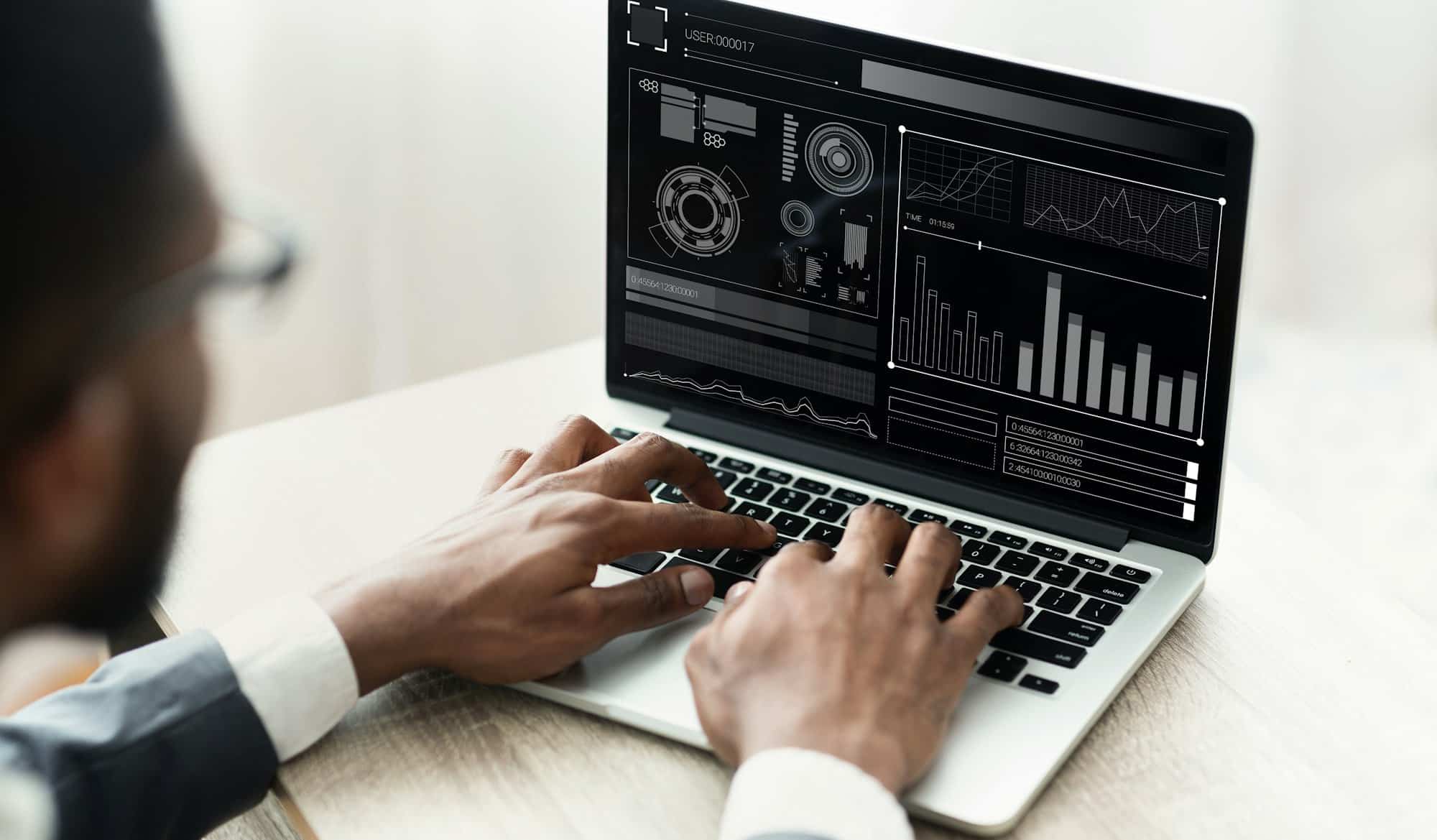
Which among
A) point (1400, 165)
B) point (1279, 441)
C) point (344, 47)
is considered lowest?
point (1279, 441)

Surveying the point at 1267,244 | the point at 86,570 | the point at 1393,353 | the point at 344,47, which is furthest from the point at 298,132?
the point at 1393,353

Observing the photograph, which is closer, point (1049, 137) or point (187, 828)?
point (187, 828)

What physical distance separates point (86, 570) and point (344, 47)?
65cm

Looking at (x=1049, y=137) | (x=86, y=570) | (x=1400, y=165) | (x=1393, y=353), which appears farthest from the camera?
(x=1393, y=353)

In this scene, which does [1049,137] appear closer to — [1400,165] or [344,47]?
[344,47]

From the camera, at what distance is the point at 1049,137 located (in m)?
0.81

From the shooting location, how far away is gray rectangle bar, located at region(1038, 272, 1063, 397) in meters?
0.83

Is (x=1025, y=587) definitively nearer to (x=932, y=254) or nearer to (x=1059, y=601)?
(x=1059, y=601)

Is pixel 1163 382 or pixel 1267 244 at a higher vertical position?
pixel 1163 382

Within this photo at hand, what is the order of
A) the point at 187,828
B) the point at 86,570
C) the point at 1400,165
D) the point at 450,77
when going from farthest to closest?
the point at 1400,165, the point at 450,77, the point at 86,570, the point at 187,828

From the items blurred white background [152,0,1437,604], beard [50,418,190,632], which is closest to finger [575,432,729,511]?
blurred white background [152,0,1437,604]

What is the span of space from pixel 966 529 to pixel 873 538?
145mm

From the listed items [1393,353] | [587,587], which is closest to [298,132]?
[587,587]

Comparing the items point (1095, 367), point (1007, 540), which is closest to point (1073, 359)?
point (1095, 367)
